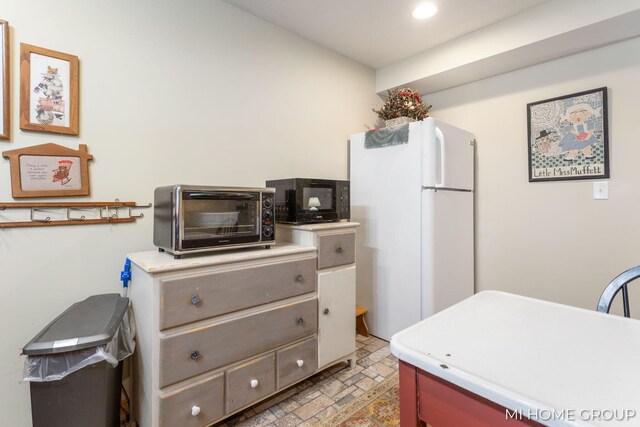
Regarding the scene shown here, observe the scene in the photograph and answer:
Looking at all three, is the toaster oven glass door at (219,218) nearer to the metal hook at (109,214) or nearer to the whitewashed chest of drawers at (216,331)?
the whitewashed chest of drawers at (216,331)

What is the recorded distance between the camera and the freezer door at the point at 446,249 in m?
2.19

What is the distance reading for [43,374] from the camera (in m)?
1.07

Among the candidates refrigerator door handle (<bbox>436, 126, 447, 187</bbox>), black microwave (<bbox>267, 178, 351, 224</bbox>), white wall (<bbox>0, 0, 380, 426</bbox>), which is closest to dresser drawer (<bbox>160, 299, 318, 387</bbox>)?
black microwave (<bbox>267, 178, 351, 224</bbox>)

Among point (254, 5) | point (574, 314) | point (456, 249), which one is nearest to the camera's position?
point (574, 314)

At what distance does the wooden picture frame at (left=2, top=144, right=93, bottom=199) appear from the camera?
1.37 meters

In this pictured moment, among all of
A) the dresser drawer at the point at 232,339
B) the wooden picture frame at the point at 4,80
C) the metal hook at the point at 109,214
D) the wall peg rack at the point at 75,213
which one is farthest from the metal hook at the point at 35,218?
the dresser drawer at the point at 232,339

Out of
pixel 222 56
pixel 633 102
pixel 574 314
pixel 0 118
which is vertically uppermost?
pixel 222 56

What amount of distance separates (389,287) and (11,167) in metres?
2.37

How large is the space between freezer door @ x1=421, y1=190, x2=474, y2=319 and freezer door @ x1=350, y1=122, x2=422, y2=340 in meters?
0.07

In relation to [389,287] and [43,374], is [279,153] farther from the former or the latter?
[43,374]

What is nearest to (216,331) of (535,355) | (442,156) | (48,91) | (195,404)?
(195,404)

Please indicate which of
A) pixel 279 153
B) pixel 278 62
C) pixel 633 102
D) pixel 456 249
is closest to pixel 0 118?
pixel 279 153

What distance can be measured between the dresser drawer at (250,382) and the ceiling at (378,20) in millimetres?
2234

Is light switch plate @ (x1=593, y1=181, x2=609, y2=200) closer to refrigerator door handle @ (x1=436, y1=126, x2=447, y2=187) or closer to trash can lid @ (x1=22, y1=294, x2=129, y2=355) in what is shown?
refrigerator door handle @ (x1=436, y1=126, x2=447, y2=187)
